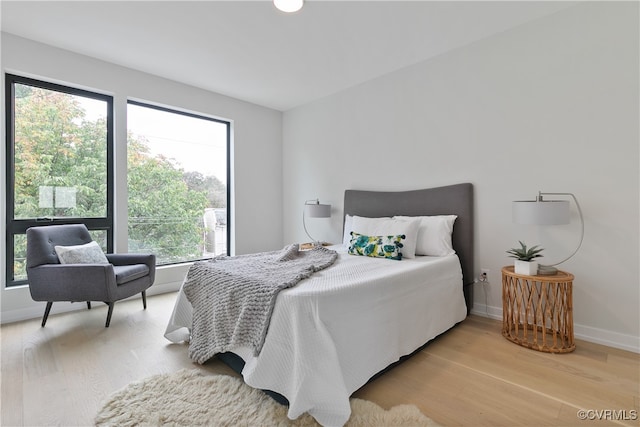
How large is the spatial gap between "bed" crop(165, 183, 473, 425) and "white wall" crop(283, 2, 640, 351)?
81 centimetres

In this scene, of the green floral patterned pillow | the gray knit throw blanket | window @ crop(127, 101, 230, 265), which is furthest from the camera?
window @ crop(127, 101, 230, 265)

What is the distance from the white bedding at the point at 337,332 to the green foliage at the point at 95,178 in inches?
74.9

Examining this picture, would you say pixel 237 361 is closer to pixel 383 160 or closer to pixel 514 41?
pixel 383 160

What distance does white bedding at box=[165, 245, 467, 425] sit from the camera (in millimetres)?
1458

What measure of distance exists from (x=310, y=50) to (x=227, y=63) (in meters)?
0.97

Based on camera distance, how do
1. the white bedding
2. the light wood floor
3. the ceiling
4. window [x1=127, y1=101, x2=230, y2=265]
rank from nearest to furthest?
the white bedding
the light wood floor
the ceiling
window [x1=127, y1=101, x2=230, y2=265]

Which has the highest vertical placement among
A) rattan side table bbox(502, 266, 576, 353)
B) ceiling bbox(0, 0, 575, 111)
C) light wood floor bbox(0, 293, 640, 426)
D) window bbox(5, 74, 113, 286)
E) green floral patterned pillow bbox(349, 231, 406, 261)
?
ceiling bbox(0, 0, 575, 111)

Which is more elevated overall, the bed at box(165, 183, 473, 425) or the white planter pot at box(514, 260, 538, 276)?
the white planter pot at box(514, 260, 538, 276)

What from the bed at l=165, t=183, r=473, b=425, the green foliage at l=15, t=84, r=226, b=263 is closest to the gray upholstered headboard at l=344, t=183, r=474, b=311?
the bed at l=165, t=183, r=473, b=425

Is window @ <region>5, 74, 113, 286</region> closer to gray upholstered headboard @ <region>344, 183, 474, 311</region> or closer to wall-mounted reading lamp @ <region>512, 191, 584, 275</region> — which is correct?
gray upholstered headboard @ <region>344, 183, 474, 311</region>

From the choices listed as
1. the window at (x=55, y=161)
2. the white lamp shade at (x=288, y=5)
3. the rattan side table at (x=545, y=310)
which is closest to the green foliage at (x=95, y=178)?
the window at (x=55, y=161)

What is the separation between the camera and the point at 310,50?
3.08 meters

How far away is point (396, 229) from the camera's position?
291 cm

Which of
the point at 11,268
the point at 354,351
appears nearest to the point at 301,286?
the point at 354,351
